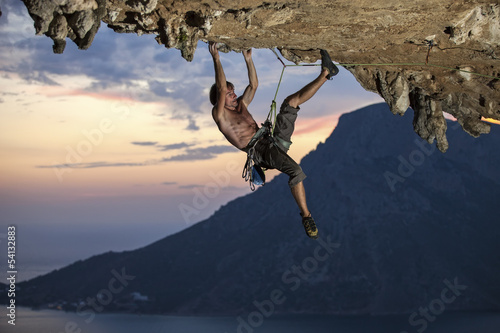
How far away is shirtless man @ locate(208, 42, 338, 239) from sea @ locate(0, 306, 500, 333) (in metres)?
102

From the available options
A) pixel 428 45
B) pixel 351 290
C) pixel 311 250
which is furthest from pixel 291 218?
pixel 428 45

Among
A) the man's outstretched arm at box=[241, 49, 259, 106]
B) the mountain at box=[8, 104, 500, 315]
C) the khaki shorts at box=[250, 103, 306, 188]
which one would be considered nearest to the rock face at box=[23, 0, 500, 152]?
the man's outstretched arm at box=[241, 49, 259, 106]

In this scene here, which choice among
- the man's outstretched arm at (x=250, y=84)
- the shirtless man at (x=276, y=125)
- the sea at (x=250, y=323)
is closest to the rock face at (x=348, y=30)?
the man's outstretched arm at (x=250, y=84)

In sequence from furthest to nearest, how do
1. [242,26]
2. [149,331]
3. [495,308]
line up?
[495,308], [149,331], [242,26]

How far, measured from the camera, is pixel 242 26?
5.99 m

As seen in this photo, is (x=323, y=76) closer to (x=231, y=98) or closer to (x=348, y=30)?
(x=348, y=30)

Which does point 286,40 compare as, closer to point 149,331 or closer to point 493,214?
point 149,331

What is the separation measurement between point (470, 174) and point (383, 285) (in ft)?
142

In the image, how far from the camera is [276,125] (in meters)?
6.30

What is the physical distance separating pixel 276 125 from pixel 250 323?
122087mm

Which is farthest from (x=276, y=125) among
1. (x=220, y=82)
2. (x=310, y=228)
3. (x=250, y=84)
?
(x=310, y=228)

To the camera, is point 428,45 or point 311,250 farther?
point 311,250

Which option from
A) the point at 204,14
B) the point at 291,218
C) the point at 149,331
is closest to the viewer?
the point at 204,14

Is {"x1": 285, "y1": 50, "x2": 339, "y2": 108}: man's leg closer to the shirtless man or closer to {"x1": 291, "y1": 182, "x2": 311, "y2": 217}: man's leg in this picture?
the shirtless man
